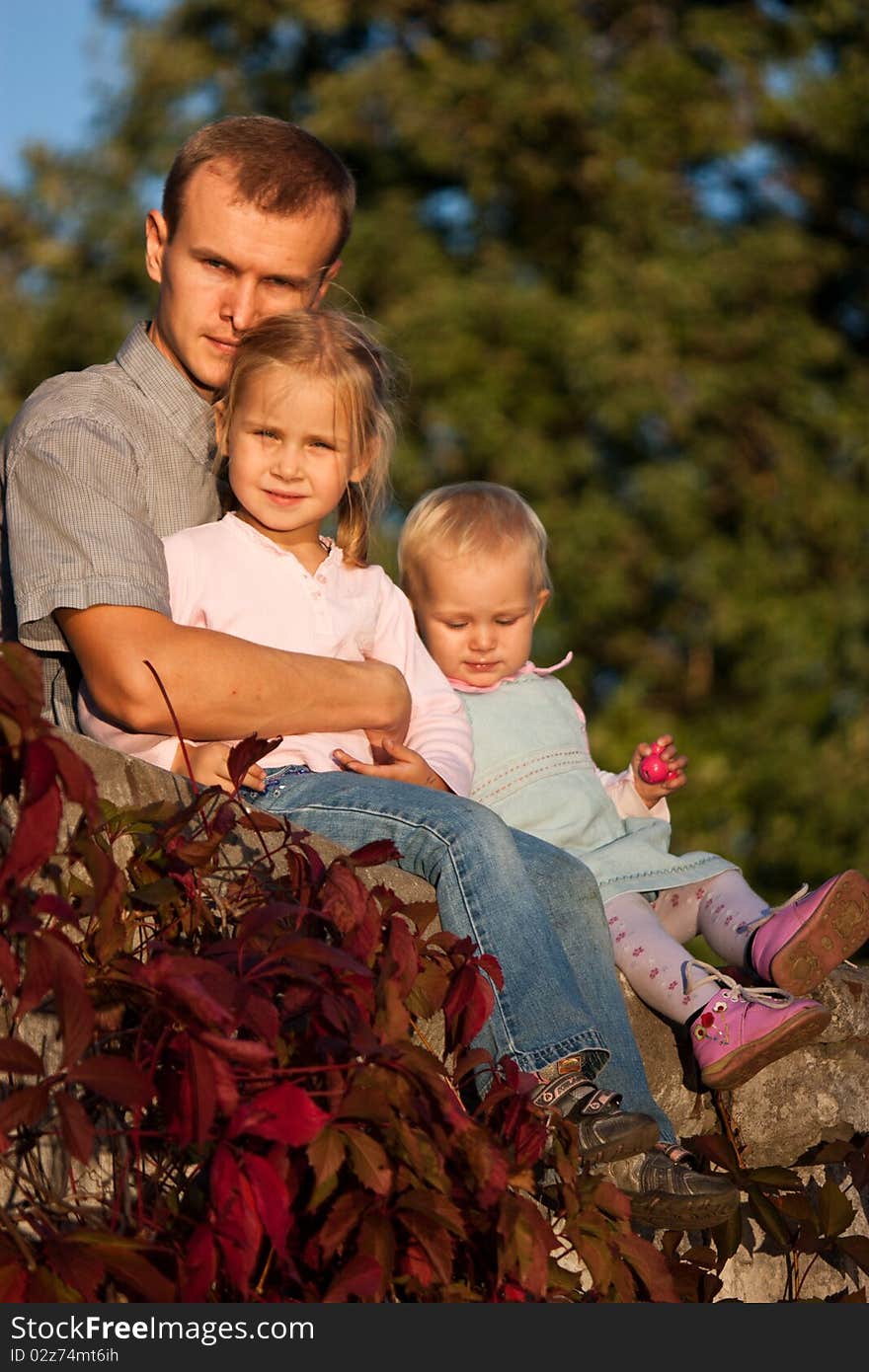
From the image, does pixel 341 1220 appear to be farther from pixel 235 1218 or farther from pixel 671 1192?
pixel 671 1192

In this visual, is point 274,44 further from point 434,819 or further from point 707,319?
point 434,819

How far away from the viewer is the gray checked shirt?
2969 mm

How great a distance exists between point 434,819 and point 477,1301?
0.88 m

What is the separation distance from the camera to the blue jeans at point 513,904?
2660 mm

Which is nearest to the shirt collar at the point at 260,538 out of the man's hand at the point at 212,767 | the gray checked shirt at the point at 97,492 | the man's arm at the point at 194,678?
the gray checked shirt at the point at 97,492

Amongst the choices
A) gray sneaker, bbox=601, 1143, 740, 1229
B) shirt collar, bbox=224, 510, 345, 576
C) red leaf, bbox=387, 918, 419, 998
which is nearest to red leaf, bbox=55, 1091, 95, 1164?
red leaf, bbox=387, 918, 419, 998

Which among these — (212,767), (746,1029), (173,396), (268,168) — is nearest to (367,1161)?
(212,767)

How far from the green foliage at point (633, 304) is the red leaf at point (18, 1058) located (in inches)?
288

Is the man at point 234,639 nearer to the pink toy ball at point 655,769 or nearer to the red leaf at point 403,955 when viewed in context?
the red leaf at point 403,955

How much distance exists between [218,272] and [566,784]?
135cm

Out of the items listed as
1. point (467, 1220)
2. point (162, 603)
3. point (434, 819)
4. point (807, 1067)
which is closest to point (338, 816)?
point (434, 819)

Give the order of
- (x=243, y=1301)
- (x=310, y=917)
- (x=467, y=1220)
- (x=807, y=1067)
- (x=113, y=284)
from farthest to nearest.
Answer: (x=113, y=284)
(x=807, y=1067)
(x=310, y=917)
(x=467, y=1220)
(x=243, y=1301)

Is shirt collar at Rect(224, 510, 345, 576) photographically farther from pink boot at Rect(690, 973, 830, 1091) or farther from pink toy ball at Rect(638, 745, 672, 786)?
pink boot at Rect(690, 973, 830, 1091)

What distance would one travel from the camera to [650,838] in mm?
3689
